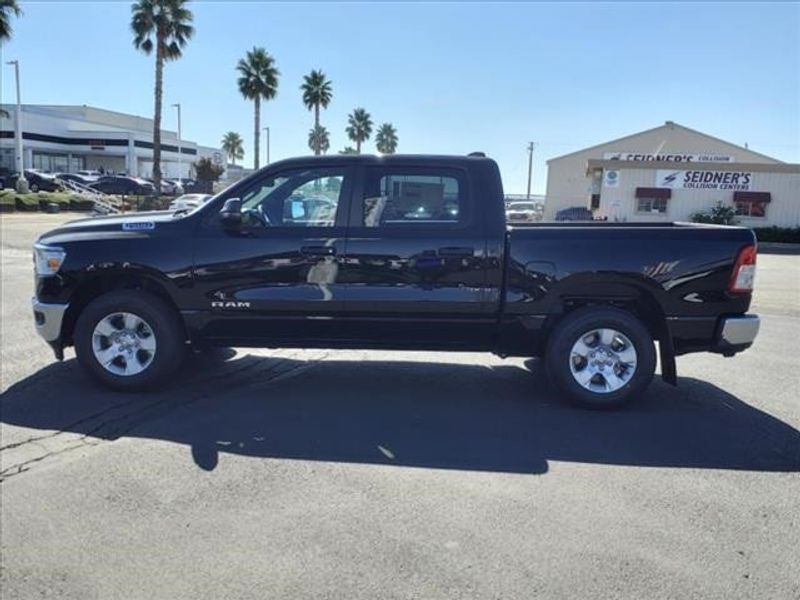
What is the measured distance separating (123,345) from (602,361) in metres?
3.95

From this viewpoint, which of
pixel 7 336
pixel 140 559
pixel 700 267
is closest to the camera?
pixel 140 559

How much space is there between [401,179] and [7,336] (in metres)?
5.02

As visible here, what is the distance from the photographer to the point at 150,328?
225 inches

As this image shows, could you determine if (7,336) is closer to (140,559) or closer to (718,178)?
(140,559)

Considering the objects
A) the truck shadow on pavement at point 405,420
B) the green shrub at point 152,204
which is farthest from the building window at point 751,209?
the green shrub at point 152,204

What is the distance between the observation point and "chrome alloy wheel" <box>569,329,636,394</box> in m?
5.54

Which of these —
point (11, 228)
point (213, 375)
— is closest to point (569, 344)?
point (213, 375)

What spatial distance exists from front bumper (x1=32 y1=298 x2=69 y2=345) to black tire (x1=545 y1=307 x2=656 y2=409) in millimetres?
4026

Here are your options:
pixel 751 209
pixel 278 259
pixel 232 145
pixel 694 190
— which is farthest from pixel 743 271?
pixel 232 145

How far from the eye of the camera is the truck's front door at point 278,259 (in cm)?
557

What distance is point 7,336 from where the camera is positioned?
7680 mm

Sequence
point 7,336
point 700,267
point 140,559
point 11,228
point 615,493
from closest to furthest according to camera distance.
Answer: point 140,559 → point 615,493 → point 700,267 → point 7,336 → point 11,228

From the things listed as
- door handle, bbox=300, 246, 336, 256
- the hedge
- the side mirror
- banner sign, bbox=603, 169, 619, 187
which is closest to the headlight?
the side mirror

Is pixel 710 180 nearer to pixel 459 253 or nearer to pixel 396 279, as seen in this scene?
pixel 459 253
